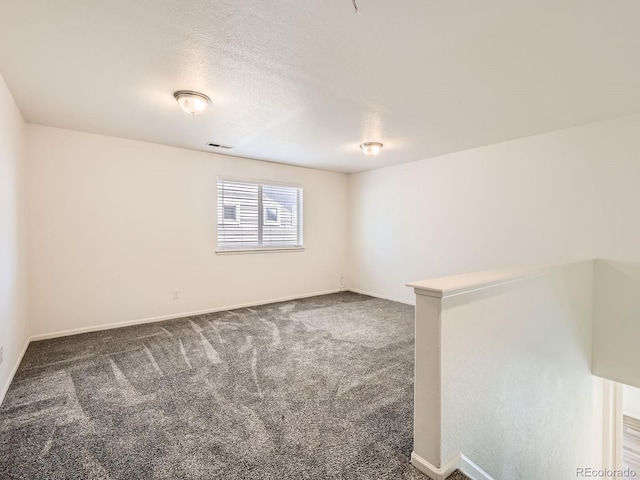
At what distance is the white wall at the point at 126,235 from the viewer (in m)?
3.34

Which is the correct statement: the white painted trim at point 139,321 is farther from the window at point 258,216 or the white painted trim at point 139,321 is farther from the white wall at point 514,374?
the white wall at point 514,374

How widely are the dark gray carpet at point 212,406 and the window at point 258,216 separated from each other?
1629mm

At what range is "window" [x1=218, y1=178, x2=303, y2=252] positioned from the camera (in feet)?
15.2

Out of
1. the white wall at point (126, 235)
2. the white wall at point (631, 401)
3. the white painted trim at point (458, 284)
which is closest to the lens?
the white painted trim at point (458, 284)

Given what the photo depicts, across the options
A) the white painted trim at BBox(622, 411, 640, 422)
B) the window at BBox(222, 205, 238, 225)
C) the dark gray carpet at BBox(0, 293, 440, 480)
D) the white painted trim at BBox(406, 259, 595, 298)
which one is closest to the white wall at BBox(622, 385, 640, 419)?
the white painted trim at BBox(622, 411, 640, 422)

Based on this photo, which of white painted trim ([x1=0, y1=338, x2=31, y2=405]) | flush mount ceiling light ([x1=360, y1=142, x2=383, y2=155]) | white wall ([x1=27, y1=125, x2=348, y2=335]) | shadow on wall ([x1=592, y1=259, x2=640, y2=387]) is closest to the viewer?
white painted trim ([x1=0, y1=338, x2=31, y2=405])

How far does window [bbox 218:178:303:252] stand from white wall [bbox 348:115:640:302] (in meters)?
Answer: 1.34

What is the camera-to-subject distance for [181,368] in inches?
104

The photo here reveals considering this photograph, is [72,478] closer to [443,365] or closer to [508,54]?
[443,365]

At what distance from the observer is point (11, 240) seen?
255 centimetres

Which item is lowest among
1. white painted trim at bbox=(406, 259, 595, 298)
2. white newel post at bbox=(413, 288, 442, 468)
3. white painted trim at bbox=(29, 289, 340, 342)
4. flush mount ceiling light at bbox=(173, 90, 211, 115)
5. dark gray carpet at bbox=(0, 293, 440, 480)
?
dark gray carpet at bbox=(0, 293, 440, 480)

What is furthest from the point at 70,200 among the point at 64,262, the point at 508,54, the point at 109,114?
the point at 508,54

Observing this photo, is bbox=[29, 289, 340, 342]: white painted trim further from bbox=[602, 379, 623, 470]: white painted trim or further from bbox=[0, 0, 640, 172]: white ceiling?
bbox=[602, 379, 623, 470]: white painted trim

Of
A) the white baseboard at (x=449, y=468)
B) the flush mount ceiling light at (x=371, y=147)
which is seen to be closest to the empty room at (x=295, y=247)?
the white baseboard at (x=449, y=468)
